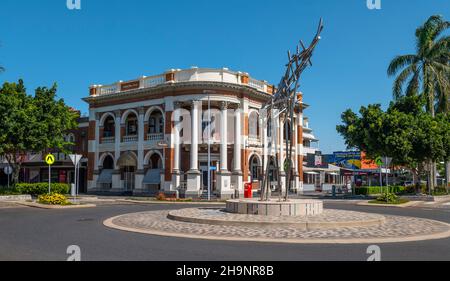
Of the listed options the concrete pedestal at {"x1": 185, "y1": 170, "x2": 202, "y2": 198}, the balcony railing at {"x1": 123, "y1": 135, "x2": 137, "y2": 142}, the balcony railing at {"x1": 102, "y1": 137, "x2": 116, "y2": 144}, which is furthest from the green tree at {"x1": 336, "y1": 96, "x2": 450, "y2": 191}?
the balcony railing at {"x1": 102, "y1": 137, "x2": 116, "y2": 144}

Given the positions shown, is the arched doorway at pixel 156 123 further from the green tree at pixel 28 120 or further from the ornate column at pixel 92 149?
the green tree at pixel 28 120

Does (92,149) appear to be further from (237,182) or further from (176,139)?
(237,182)

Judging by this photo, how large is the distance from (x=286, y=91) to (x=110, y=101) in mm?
27972

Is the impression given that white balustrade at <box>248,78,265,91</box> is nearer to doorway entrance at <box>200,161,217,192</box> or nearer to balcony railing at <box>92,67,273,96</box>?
balcony railing at <box>92,67,273,96</box>

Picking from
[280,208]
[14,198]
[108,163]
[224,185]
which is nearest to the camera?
[280,208]

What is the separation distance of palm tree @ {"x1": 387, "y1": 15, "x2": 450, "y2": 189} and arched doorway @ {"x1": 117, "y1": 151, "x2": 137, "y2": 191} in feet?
82.3

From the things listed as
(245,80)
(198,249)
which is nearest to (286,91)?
(198,249)

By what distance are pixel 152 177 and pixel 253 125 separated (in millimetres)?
11210

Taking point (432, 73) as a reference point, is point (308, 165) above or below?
below

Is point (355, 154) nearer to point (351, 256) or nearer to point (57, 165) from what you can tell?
point (57, 165)

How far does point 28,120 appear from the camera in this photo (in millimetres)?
30547

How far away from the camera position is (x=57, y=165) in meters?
47.3

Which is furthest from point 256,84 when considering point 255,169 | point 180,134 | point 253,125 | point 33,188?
point 33,188

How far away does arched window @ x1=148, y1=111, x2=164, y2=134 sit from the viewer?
4106 cm
